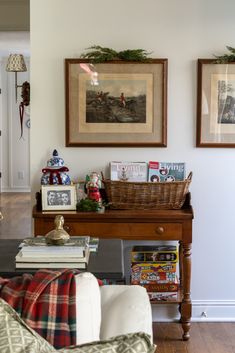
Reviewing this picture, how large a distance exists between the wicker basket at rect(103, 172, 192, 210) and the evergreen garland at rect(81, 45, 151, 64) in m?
0.77

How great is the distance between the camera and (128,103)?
3.29 meters

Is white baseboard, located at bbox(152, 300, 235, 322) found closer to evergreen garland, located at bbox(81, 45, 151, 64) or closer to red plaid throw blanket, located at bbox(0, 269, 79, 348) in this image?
evergreen garland, located at bbox(81, 45, 151, 64)

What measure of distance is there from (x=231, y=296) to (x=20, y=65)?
2.49m

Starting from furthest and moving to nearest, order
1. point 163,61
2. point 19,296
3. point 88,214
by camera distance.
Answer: point 163,61
point 88,214
point 19,296

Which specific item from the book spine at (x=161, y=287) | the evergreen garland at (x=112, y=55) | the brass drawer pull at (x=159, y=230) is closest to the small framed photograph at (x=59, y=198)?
the brass drawer pull at (x=159, y=230)

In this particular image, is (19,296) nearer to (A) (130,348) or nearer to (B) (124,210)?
(A) (130,348)

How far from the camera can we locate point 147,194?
121 inches

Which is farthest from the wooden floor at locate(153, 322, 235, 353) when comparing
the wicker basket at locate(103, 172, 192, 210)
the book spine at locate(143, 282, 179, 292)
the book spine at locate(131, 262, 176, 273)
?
the wicker basket at locate(103, 172, 192, 210)

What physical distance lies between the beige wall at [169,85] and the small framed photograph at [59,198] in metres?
0.34

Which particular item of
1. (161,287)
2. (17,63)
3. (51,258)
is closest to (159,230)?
(161,287)

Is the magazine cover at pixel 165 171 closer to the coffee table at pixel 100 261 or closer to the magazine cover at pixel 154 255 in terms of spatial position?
the magazine cover at pixel 154 255

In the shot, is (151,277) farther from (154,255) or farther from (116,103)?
(116,103)

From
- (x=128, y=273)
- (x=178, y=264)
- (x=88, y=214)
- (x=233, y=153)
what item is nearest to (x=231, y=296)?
(x=178, y=264)

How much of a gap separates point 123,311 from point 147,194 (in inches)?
69.5
